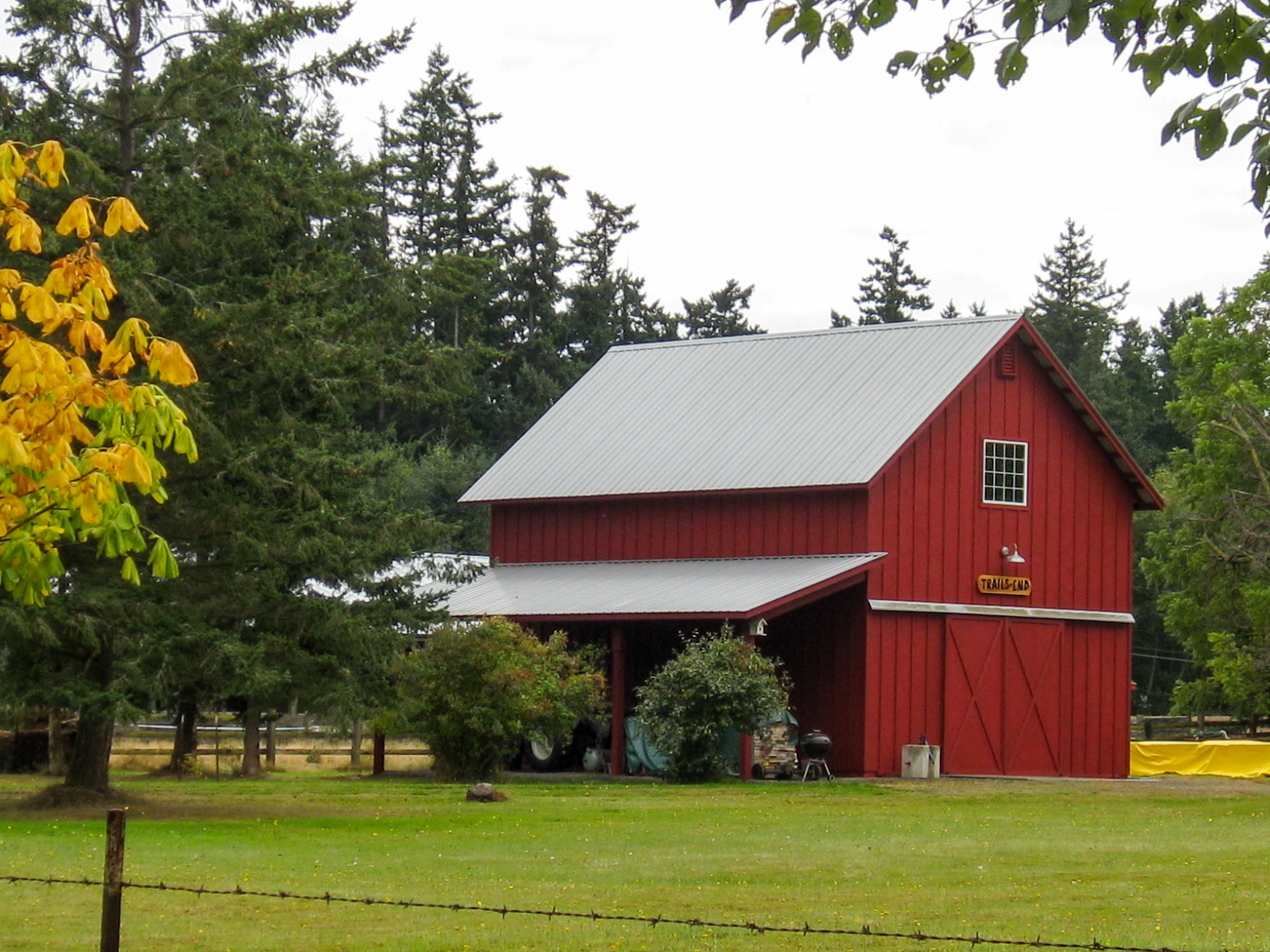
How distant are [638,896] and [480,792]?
11.7 m

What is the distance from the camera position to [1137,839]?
67.3 feet

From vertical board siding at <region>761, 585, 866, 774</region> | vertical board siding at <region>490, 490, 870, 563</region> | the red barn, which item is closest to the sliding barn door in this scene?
the red barn

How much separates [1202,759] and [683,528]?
12807 mm

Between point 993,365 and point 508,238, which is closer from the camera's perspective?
point 993,365

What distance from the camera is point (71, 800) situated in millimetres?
23328

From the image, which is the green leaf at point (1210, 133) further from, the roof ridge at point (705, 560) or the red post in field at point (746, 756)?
the roof ridge at point (705, 560)

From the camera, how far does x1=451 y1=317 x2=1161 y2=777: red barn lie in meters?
33.1

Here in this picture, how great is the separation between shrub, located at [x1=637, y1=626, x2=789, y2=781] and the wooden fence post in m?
20.9

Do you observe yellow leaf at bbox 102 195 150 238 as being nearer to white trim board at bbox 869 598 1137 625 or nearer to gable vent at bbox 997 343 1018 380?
white trim board at bbox 869 598 1137 625

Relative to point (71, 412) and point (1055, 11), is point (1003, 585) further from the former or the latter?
point (1055, 11)

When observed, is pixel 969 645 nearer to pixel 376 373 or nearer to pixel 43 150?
pixel 376 373

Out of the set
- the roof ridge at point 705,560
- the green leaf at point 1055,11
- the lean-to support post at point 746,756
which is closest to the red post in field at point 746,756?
the lean-to support post at point 746,756

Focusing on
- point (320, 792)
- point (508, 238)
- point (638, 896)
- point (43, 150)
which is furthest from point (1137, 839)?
point (508, 238)

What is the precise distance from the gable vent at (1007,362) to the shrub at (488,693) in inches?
382
